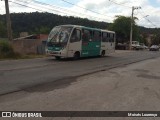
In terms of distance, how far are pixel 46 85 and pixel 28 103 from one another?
10.9ft

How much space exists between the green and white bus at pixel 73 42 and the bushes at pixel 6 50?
133 inches

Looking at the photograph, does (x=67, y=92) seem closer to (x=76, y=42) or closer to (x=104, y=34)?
(x=76, y=42)

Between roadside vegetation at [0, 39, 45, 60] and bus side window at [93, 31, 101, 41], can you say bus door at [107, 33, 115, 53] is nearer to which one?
bus side window at [93, 31, 101, 41]

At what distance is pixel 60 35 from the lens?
2559 cm

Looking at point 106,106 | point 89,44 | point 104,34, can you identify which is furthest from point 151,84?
point 104,34

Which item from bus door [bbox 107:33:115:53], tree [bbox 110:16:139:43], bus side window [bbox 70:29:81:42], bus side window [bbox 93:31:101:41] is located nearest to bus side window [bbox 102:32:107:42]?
bus side window [bbox 93:31:101:41]

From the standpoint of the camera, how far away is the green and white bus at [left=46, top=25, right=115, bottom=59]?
25.4 metres

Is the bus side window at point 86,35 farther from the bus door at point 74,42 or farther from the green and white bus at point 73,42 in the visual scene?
the bus door at point 74,42

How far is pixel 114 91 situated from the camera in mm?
10852

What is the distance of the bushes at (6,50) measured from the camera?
88.3ft

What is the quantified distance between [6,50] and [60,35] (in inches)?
200

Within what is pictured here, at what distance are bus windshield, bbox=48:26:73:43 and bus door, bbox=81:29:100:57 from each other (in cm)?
248

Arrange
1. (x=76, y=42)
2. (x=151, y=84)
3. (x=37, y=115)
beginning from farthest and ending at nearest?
(x=76, y=42), (x=151, y=84), (x=37, y=115)

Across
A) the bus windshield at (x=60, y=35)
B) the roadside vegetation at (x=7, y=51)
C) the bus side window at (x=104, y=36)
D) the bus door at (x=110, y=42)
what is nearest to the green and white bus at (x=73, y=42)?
the bus windshield at (x=60, y=35)
